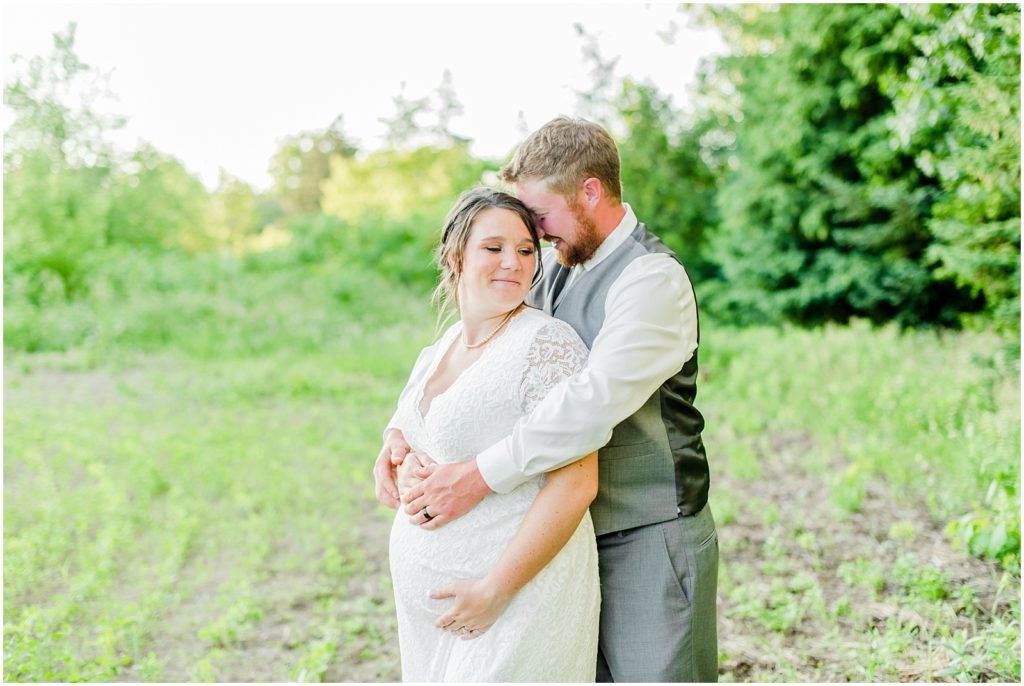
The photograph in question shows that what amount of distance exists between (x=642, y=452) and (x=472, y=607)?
2.03ft

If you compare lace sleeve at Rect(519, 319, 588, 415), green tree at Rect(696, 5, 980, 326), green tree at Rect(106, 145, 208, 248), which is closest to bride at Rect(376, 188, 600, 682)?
lace sleeve at Rect(519, 319, 588, 415)

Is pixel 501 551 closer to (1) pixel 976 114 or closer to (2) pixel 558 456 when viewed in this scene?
(2) pixel 558 456

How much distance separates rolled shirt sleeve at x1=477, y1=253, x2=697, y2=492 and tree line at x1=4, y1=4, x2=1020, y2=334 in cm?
267

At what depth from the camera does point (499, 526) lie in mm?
2166

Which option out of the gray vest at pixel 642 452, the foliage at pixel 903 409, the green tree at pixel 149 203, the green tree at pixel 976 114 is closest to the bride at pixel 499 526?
the gray vest at pixel 642 452

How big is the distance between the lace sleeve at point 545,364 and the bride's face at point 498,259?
0.15 meters

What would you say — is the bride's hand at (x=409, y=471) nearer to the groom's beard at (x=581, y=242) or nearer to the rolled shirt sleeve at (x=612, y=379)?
the rolled shirt sleeve at (x=612, y=379)

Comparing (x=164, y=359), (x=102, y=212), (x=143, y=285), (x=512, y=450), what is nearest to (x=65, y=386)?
(x=164, y=359)

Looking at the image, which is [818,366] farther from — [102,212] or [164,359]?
[102,212]

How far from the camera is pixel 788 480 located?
630 cm

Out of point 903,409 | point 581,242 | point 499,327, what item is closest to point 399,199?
point 903,409

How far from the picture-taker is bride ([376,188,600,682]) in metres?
2.10

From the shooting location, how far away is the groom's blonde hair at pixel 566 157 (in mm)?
2301

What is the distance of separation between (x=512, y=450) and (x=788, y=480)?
15.8 feet
